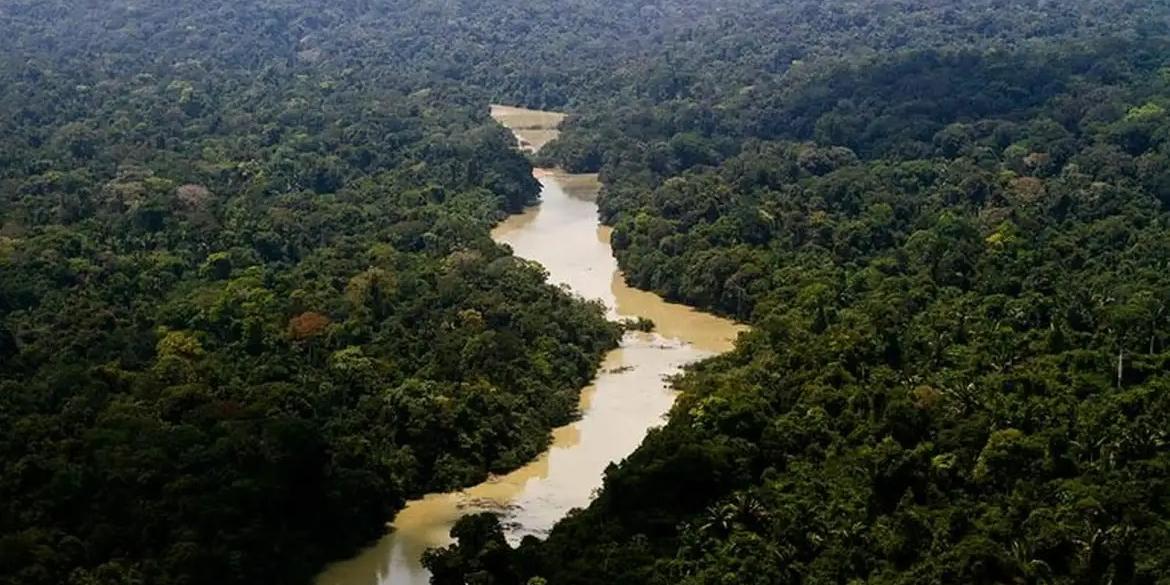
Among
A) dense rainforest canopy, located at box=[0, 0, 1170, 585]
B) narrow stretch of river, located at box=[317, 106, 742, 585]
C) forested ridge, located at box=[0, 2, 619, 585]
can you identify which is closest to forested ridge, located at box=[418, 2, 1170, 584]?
dense rainforest canopy, located at box=[0, 0, 1170, 585]

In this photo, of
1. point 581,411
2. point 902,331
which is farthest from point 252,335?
point 902,331

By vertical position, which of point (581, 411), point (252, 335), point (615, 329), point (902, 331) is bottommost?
point (615, 329)

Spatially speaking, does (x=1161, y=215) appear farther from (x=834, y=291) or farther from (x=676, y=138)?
(x=676, y=138)

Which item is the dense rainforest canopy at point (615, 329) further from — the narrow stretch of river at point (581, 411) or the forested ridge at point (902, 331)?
the narrow stretch of river at point (581, 411)

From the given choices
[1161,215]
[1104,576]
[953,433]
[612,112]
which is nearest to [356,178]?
[612,112]

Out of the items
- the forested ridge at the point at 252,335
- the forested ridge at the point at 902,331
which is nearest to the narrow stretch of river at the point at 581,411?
the forested ridge at the point at 252,335

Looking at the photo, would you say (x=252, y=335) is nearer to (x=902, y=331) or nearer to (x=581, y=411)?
(x=581, y=411)
